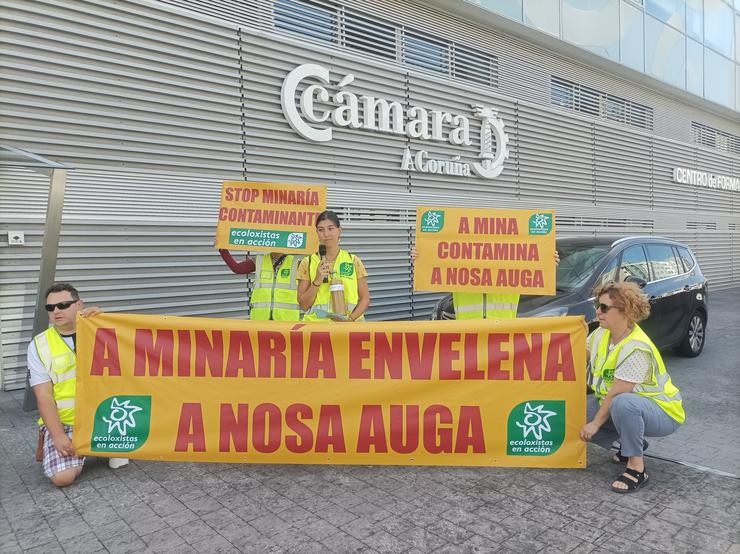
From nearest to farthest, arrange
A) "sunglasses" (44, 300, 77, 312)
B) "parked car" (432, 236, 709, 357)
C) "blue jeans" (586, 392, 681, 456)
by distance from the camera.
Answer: "blue jeans" (586, 392, 681, 456) → "sunglasses" (44, 300, 77, 312) → "parked car" (432, 236, 709, 357)

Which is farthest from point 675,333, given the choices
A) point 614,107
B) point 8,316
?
point 614,107

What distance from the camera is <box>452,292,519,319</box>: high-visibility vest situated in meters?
4.98

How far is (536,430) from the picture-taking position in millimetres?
3641

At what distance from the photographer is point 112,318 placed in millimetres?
3635

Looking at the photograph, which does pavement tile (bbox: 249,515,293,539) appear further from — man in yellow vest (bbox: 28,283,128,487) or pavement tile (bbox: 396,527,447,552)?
man in yellow vest (bbox: 28,283,128,487)

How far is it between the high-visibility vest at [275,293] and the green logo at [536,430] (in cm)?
205

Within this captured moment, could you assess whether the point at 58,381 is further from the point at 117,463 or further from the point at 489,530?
the point at 489,530

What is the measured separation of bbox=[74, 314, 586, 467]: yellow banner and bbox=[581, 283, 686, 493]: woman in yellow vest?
7.8 inches

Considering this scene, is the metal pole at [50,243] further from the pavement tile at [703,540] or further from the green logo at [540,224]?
the pavement tile at [703,540]

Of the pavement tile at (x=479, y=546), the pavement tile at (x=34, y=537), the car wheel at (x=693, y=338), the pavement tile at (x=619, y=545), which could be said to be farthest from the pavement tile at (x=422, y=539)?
the car wheel at (x=693, y=338)

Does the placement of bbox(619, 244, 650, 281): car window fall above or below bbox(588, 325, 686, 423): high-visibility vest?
above

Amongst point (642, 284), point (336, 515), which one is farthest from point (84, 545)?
point (642, 284)

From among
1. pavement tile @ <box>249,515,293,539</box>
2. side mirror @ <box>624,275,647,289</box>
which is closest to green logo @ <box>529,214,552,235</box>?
side mirror @ <box>624,275,647,289</box>

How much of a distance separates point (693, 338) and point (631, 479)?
4.73 meters
